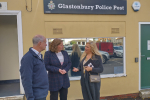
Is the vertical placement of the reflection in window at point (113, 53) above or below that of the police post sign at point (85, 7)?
below

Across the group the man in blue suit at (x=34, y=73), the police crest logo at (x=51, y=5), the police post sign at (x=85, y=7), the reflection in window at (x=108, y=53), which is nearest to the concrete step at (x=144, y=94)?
the reflection in window at (x=108, y=53)

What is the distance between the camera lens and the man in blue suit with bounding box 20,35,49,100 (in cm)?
198

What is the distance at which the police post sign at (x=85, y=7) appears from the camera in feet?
13.1

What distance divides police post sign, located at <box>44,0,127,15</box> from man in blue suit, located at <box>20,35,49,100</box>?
2107 mm

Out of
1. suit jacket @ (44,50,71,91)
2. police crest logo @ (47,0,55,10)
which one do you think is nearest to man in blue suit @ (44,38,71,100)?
suit jacket @ (44,50,71,91)

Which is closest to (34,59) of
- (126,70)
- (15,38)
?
(126,70)

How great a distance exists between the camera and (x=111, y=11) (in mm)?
4352

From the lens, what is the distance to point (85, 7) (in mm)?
4184

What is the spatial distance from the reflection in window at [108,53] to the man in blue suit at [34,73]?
2.18 metres

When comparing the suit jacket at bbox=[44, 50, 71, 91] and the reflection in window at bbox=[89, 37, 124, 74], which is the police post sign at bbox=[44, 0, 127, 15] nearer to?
the reflection in window at bbox=[89, 37, 124, 74]

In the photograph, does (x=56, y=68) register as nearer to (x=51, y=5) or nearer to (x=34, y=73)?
(x=34, y=73)

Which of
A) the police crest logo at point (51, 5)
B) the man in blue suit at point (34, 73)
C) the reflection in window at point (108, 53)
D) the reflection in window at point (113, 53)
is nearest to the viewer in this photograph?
the man in blue suit at point (34, 73)

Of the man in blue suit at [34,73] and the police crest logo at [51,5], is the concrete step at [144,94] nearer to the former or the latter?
the man in blue suit at [34,73]

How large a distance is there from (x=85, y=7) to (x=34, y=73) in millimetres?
2840
